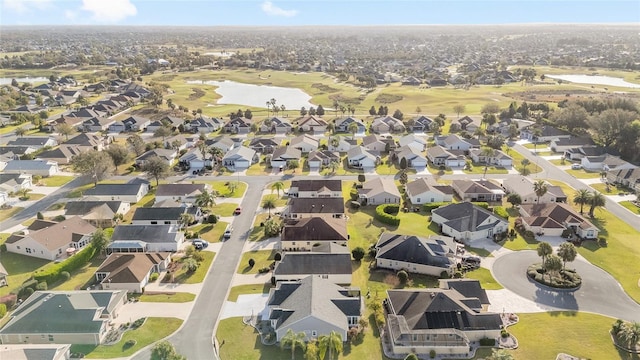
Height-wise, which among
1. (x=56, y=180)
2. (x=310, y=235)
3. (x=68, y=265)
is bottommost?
(x=68, y=265)

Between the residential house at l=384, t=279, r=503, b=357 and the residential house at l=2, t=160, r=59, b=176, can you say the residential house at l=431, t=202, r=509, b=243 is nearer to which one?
the residential house at l=384, t=279, r=503, b=357

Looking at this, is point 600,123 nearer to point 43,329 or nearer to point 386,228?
point 386,228

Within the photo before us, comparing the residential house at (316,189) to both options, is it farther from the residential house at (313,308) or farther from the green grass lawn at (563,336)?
the green grass lawn at (563,336)

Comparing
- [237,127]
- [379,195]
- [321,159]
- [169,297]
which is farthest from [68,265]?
[237,127]

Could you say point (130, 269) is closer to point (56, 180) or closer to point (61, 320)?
point (61, 320)

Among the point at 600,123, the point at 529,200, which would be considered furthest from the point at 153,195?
the point at 600,123

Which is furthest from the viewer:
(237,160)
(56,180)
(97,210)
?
(237,160)
